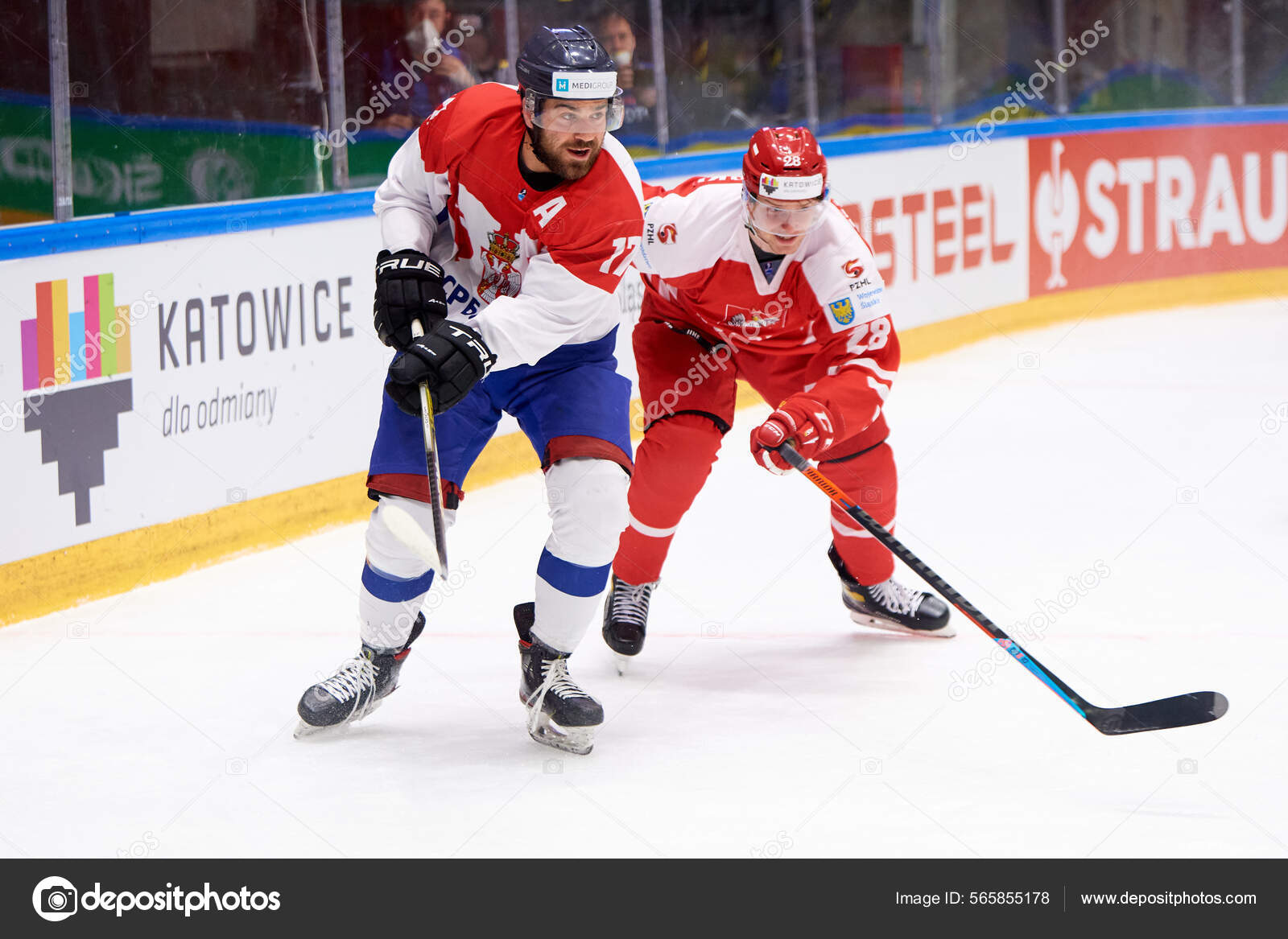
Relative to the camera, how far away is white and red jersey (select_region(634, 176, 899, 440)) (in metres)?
3.09

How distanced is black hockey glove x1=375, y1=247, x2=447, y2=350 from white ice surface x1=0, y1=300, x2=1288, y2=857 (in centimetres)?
75

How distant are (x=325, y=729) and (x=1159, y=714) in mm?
1468

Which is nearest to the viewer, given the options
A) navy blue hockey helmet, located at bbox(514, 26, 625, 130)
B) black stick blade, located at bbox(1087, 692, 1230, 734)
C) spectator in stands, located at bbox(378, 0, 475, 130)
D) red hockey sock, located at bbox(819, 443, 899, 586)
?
navy blue hockey helmet, located at bbox(514, 26, 625, 130)


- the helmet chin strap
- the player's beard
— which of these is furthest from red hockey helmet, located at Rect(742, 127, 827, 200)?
the player's beard

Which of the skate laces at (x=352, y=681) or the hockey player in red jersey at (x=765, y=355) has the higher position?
the hockey player in red jersey at (x=765, y=355)

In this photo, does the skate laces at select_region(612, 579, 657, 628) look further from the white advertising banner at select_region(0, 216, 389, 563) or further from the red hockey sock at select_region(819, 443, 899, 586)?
the white advertising banner at select_region(0, 216, 389, 563)

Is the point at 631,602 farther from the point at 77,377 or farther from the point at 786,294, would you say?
the point at 77,377

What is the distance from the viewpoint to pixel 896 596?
341 cm

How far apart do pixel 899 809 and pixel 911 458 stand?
9.41 ft

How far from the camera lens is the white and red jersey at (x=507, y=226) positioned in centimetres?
249

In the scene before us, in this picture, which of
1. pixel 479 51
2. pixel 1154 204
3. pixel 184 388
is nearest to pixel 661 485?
pixel 184 388

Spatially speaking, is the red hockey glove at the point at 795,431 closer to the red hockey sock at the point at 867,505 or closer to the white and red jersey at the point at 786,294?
the white and red jersey at the point at 786,294

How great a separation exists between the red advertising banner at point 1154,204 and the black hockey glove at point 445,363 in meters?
5.86
